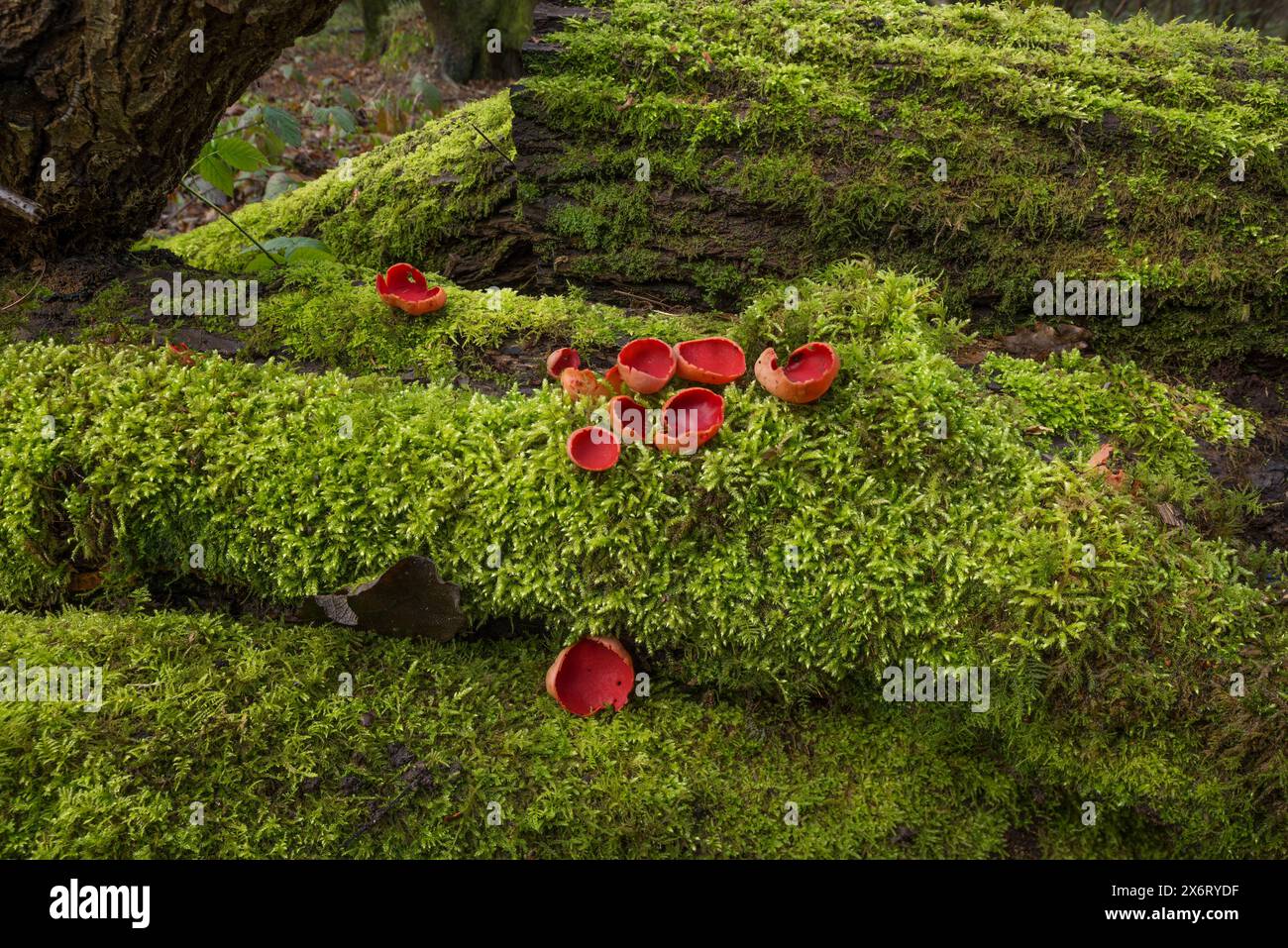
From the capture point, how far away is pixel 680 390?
277 cm

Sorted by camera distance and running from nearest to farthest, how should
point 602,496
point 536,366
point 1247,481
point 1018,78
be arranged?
point 602,496 → point 1247,481 → point 536,366 → point 1018,78

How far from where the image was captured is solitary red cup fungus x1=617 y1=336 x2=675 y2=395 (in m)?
2.75

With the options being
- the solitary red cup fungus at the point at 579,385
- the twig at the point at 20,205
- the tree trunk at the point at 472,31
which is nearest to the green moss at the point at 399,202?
the twig at the point at 20,205

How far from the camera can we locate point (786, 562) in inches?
104

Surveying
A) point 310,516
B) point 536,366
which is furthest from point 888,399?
point 310,516

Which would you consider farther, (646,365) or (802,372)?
(646,365)

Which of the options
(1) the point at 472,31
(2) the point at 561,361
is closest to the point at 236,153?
(2) the point at 561,361

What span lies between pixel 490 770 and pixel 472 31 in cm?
1132

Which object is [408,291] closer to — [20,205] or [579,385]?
[579,385]

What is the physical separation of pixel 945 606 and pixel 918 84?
8.36 ft

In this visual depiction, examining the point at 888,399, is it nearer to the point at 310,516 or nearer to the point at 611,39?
the point at 310,516

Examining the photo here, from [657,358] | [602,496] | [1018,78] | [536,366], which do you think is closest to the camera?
[602,496]

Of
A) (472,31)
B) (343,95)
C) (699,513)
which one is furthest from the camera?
(472,31)

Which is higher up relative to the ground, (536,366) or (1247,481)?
(536,366)
